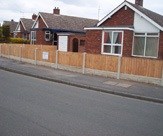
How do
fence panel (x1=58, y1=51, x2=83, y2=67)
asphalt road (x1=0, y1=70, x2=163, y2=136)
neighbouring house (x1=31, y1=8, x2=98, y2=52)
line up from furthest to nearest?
neighbouring house (x1=31, y1=8, x2=98, y2=52), fence panel (x1=58, y1=51, x2=83, y2=67), asphalt road (x1=0, y1=70, x2=163, y2=136)

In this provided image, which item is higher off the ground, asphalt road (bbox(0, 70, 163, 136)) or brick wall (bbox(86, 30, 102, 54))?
brick wall (bbox(86, 30, 102, 54))

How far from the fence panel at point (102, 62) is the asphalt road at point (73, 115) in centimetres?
415

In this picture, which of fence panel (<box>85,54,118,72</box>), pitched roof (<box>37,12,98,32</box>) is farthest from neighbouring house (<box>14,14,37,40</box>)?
fence panel (<box>85,54,118,72</box>)

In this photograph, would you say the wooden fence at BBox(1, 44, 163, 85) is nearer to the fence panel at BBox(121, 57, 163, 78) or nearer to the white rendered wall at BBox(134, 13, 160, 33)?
the fence panel at BBox(121, 57, 163, 78)

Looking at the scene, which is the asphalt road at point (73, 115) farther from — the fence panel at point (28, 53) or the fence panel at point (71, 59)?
the fence panel at point (28, 53)

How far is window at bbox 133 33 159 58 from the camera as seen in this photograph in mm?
15169

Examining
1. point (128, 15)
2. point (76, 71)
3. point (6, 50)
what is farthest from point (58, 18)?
point (76, 71)

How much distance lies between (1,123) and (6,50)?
17.3 meters

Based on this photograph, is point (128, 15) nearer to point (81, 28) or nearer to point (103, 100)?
point (103, 100)

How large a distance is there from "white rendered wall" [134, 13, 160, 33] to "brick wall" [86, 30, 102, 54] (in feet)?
9.97

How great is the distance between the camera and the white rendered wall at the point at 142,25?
1532 centimetres

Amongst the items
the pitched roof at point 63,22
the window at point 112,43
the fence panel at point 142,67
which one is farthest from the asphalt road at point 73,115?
the pitched roof at point 63,22

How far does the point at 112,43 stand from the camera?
1661 centimetres

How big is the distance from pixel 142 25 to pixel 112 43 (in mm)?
2689
